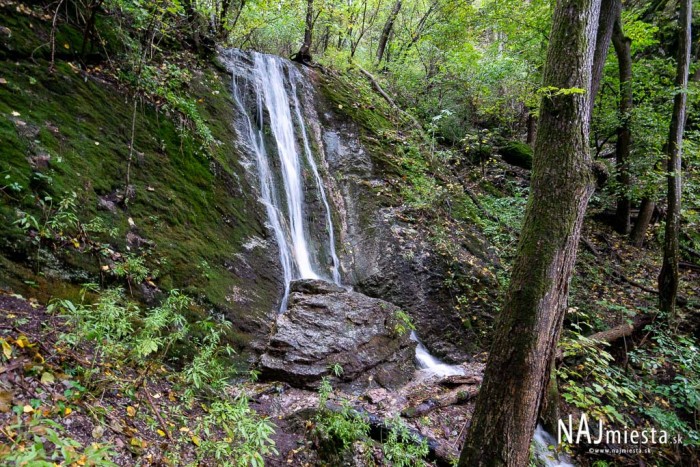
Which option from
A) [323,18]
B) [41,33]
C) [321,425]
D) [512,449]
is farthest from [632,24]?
[41,33]

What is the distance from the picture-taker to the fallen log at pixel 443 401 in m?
4.74

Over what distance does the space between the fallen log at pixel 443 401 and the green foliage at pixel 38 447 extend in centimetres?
→ 364

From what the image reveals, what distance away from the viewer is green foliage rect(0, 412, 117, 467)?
1467 millimetres

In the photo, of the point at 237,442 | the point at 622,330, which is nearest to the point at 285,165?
the point at 237,442

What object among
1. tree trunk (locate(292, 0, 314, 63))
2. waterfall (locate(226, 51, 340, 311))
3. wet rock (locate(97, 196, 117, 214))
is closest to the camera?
wet rock (locate(97, 196, 117, 214))

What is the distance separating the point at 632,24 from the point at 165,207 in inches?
443

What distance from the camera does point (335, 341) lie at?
5336 mm

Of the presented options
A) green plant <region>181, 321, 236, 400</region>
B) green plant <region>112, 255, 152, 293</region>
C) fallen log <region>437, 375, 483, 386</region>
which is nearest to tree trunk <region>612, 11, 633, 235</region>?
fallen log <region>437, 375, 483, 386</region>

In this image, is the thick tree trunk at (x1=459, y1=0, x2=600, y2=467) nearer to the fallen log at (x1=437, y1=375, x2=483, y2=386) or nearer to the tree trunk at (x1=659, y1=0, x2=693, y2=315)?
the fallen log at (x1=437, y1=375, x2=483, y2=386)

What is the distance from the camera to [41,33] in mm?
4938

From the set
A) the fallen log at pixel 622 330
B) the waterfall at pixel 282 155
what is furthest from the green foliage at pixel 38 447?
the fallen log at pixel 622 330

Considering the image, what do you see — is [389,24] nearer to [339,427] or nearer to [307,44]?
[307,44]

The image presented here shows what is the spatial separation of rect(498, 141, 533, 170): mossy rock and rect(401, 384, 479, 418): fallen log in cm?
970

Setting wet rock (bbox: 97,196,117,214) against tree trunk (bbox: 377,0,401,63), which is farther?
tree trunk (bbox: 377,0,401,63)
